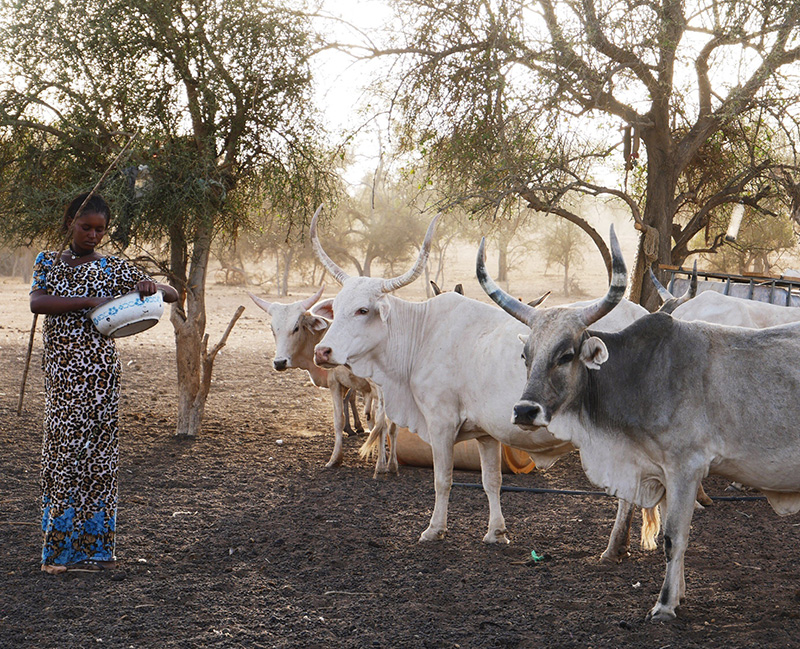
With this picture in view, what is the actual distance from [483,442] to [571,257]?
35670 mm

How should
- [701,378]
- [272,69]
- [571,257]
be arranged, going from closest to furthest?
[701,378] < [272,69] < [571,257]

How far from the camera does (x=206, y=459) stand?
7.77 m

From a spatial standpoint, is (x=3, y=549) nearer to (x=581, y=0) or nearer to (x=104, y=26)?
(x=104, y=26)

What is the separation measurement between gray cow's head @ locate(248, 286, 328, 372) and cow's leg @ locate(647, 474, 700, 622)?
13.7 feet

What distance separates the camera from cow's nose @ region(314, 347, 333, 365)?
5434 millimetres

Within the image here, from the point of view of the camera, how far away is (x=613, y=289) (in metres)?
4.11

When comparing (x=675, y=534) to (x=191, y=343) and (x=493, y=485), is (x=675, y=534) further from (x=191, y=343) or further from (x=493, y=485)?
(x=191, y=343)

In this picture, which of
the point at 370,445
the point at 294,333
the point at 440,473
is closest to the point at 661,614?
the point at 440,473

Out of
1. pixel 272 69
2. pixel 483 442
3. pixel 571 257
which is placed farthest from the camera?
pixel 571 257

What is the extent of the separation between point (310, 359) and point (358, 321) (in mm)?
2690

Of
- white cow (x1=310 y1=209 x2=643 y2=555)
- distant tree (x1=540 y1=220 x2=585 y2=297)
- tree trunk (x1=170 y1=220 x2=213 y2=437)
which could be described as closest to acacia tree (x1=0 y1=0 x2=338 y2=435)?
tree trunk (x1=170 y1=220 x2=213 y2=437)

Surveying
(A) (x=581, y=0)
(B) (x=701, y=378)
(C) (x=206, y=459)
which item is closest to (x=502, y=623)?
(B) (x=701, y=378)

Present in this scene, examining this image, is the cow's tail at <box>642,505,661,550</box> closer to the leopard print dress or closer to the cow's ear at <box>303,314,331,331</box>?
the leopard print dress

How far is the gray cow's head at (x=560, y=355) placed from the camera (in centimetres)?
401
